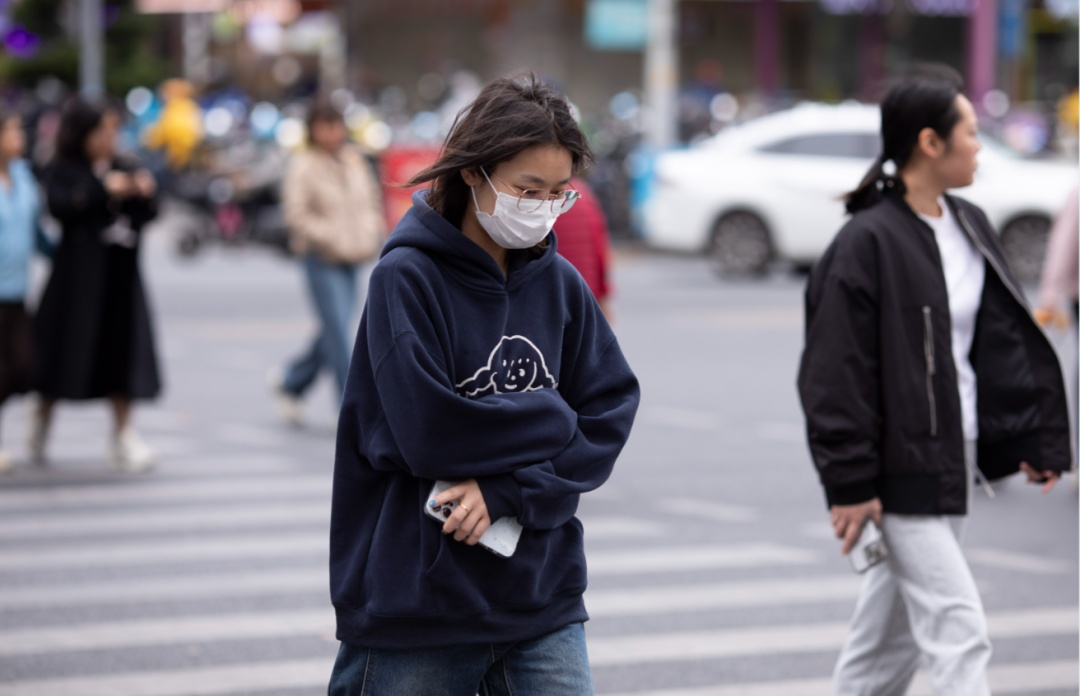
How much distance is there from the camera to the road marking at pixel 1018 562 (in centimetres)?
682

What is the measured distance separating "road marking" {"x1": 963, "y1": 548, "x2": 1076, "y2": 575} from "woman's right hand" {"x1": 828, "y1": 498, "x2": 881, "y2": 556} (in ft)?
9.98

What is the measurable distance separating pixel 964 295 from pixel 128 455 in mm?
5664

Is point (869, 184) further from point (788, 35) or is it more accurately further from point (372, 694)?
point (788, 35)

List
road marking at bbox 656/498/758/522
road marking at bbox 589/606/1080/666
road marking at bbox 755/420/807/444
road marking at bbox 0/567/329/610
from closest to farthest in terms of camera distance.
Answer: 1. road marking at bbox 589/606/1080/666
2. road marking at bbox 0/567/329/610
3. road marking at bbox 656/498/758/522
4. road marking at bbox 755/420/807/444

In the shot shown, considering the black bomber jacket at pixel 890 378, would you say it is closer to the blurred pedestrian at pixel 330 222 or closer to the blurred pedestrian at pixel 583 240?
the blurred pedestrian at pixel 583 240

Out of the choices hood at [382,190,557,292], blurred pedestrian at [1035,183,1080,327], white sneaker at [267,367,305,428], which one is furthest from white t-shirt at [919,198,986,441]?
white sneaker at [267,367,305,428]

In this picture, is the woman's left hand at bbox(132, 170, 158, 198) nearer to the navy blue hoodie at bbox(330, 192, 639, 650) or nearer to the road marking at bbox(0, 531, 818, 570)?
the road marking at bbox(0, 531, 818, 570)

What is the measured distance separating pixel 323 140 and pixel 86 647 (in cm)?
445

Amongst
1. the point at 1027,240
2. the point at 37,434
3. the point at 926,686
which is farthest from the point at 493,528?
the point at 1027,240

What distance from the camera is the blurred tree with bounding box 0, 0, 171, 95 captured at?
1398 inches

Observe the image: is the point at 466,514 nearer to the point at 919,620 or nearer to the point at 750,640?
the point at 919,620

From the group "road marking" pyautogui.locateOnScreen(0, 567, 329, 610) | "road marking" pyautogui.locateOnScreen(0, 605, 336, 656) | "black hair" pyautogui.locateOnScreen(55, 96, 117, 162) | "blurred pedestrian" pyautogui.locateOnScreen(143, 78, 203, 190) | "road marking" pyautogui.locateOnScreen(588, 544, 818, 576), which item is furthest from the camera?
"blurred pedestrian" pyautogui.locateOnScreen(143, 78, 203, 190)

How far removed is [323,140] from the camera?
9.55 meters

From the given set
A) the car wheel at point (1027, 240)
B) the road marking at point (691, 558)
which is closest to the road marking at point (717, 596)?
the road marking at point (691, 558)
